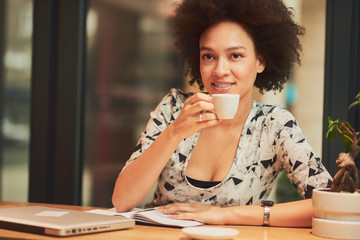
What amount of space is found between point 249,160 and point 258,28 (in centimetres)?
55

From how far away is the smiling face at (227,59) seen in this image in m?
1.74

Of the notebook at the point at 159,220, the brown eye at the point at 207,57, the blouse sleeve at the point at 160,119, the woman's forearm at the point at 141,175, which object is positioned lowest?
the notebook at the point at 159,220

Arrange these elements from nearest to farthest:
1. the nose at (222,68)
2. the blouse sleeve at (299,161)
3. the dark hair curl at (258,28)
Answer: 1. the blouse sleeve at (299,161)
2. the nose at (222,68)
3. the dark hair curl at (258,28)

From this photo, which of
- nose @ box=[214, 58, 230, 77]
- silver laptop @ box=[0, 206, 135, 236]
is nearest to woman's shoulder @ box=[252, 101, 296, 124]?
nose @ box=[214, 58, 230, 77]

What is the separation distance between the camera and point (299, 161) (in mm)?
1674

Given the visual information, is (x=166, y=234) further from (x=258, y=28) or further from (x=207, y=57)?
(x=258, y=28)

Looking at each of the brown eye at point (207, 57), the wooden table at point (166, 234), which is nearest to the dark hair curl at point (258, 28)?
the brown eye at point (207, 57)

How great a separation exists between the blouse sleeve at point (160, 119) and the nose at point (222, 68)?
0.29 meters

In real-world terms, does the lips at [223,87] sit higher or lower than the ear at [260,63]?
lower

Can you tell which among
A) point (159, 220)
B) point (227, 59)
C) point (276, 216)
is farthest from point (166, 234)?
point (227, 59)

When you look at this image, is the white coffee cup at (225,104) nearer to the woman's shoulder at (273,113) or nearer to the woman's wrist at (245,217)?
the woman's wrist at (245,217)

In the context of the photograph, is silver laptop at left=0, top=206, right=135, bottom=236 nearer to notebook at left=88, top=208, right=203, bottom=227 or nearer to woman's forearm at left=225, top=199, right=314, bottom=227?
notebook at left=88, top=208, right=203, bottom=227

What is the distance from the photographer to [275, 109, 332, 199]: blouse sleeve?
63.1 inches

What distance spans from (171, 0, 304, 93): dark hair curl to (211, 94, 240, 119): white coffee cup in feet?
1.95
